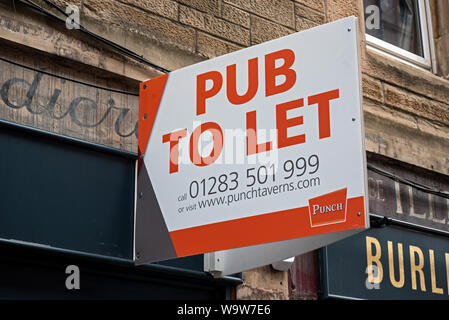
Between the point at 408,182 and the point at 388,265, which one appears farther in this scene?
the point at 408,182

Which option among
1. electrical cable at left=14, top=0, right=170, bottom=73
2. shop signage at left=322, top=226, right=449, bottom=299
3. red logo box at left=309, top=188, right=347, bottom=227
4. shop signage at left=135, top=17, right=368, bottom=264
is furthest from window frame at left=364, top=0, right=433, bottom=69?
red logo box at left=309, top=188, right=347, bottom=227

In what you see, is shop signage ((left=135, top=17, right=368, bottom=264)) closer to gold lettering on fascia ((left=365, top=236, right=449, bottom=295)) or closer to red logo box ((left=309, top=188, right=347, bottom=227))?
red logo box ((left=309, top=188, right=347, bottom=227))

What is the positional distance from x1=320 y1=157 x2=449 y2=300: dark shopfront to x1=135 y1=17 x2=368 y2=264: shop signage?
1800 millimetres

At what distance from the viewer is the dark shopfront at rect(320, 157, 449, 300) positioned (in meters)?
5.98

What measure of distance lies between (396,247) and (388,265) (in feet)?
0.59

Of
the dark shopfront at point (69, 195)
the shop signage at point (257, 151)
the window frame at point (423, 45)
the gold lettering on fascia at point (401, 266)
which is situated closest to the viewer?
the shop signage at point (257, 151)

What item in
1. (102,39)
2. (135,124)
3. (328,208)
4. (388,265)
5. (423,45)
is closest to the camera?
(328,208)

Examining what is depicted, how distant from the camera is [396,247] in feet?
20.7

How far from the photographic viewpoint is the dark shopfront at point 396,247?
598cm

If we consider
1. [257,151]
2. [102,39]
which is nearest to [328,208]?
[257,151]

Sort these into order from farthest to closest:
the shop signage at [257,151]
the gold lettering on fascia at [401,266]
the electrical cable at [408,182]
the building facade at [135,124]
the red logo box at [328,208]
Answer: the electrical cable at [408,182], the gold lettering on fascia at [401,266], the building facade at [135,124], the shop signage at [257,151], the red logo box at [328,208]

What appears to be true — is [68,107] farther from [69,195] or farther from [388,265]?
[388,265]

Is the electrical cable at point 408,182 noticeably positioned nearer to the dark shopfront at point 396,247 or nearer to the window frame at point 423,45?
the dark shopfront at point 396,247

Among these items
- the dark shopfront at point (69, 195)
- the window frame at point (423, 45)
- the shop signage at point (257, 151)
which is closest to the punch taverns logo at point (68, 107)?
the dark shopfront at point (69, 195)
